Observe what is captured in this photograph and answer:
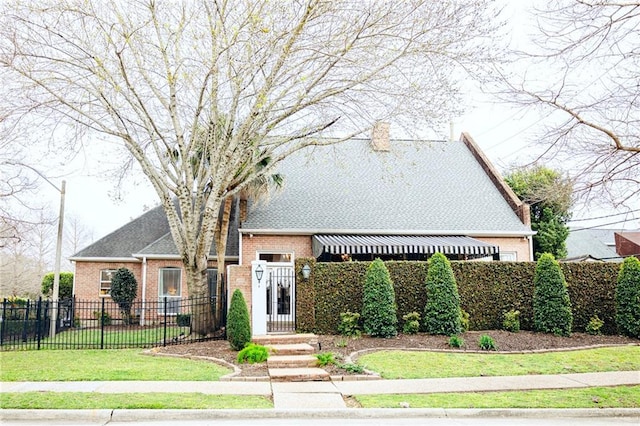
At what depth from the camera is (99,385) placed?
9562mm

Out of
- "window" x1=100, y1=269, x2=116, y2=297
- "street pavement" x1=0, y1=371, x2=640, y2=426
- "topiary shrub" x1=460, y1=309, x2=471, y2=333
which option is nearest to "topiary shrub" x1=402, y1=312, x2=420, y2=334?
"topiary shrub" x1=460, y1=309, x2=471, y2=333

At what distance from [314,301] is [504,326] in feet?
18.4

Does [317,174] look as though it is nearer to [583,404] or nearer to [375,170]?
[375,170]

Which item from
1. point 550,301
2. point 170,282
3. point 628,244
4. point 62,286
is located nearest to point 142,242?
point 170,282

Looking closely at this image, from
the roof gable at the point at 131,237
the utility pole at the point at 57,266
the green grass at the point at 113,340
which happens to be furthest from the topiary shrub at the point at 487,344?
the roof gable at the point at 131,237

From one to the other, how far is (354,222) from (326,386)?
1086cm

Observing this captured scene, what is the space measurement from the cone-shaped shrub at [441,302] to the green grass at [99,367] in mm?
6168

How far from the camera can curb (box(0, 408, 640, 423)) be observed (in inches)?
300

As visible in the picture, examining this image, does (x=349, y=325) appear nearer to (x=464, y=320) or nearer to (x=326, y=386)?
(x=464, y=320)

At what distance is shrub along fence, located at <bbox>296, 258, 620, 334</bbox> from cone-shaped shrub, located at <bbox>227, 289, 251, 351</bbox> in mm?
2112

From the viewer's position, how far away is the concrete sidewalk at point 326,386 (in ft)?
29.6

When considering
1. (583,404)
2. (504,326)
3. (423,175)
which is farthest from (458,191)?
(583,404)

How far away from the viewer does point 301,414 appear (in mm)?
8000

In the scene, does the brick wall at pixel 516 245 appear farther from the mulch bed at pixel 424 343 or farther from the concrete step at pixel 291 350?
the concrete step at pixel 291 350
